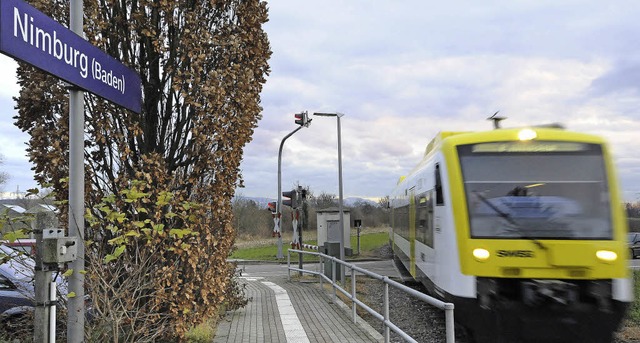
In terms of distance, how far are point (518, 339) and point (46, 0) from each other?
286 inches

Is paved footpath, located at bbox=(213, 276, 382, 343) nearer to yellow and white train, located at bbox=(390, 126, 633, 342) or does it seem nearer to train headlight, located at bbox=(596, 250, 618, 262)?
yellow and white train, located at bbox=(390, 126, 633, 342)

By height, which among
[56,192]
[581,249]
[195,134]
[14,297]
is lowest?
[14,297]

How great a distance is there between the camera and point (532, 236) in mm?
7301

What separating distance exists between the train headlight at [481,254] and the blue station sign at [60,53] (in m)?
4.81

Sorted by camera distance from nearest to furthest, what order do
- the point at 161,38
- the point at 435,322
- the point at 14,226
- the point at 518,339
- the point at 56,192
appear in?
the point at 14,226 → the point at 56,192 → the point at 161,38 → the point at 518,339 → the point at 435,322

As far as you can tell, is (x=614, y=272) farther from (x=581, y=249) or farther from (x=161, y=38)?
(x=161, y=38)

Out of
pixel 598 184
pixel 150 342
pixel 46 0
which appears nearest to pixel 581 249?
pixel 598 184

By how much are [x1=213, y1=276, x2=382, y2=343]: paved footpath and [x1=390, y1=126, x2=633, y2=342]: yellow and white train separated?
1640 mm

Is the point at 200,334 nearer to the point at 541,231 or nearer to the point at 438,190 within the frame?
the point at 438,190

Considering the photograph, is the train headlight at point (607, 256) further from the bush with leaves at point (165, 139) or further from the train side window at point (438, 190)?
the bush with leaves at point (165, 139)

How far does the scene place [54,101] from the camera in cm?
614

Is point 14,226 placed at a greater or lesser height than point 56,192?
lesser

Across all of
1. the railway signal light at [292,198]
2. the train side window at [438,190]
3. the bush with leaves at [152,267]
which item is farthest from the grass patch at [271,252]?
the bush with leaves at [152,267]

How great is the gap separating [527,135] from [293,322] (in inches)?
191
